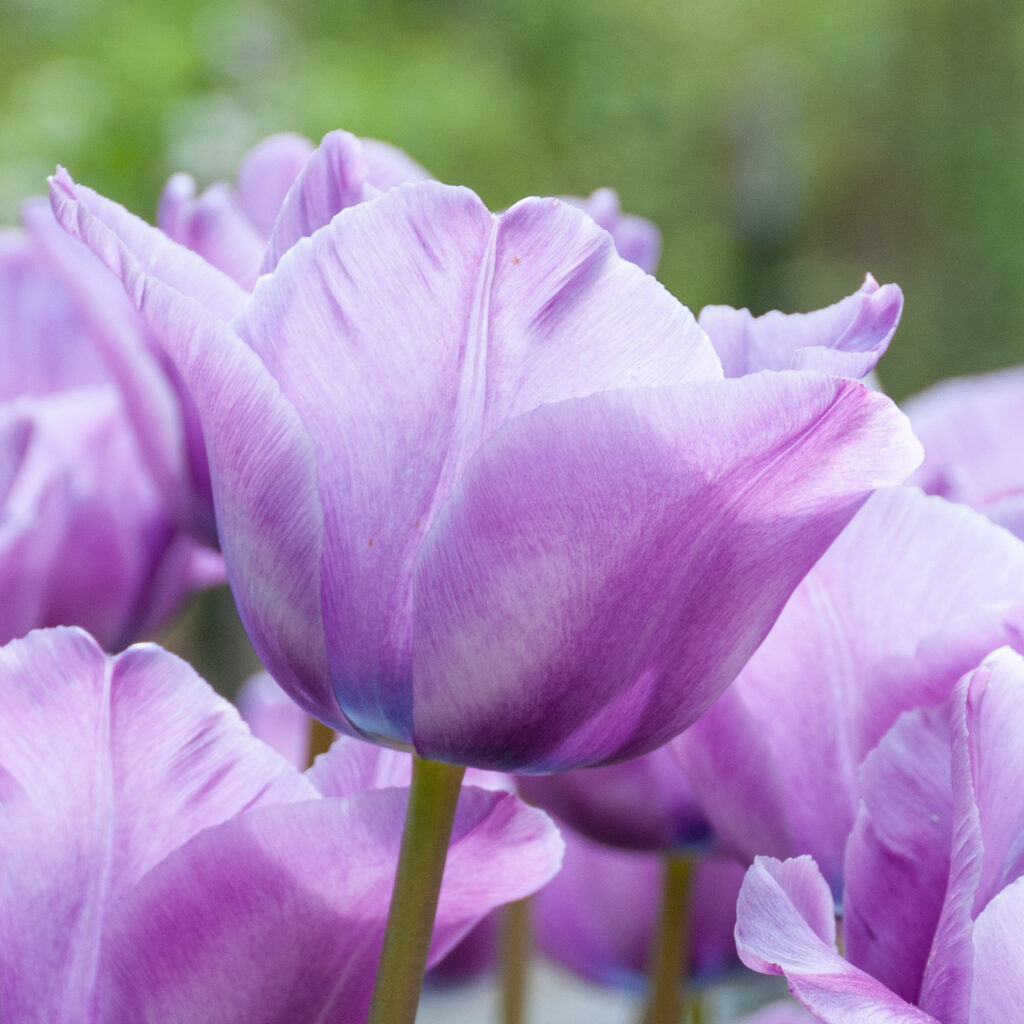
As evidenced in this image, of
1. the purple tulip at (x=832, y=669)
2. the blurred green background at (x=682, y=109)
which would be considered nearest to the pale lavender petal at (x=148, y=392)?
the purple tulip at (x=832, y=669)

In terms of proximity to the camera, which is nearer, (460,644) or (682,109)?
(460,644)

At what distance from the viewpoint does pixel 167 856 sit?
0.66 ft

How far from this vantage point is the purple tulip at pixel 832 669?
235 mm

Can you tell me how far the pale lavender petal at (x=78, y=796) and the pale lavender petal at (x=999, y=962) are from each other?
10cm

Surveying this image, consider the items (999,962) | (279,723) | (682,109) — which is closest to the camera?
(999,962)

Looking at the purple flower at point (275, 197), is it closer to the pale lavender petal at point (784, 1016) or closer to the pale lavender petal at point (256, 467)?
the pale lavender petal at point (256, 467)

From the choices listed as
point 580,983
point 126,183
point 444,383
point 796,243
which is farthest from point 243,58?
point 444,383

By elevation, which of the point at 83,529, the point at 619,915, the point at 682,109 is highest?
the point at 83,529

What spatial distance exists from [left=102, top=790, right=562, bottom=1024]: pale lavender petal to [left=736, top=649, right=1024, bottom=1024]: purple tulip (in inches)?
1.7

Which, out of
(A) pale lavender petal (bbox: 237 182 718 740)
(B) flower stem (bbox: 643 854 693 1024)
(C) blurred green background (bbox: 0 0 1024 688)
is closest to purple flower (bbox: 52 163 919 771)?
(A) pale lavender petal (bbox: 237 182 718 740)

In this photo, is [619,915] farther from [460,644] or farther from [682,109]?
[682,109]

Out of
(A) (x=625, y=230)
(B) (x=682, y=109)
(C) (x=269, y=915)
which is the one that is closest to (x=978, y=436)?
(A) (x=625, y=230)

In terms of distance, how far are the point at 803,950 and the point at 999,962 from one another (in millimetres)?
21

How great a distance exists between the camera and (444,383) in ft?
0.64
